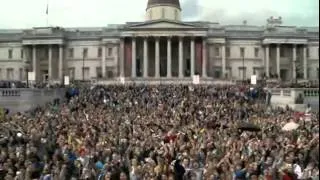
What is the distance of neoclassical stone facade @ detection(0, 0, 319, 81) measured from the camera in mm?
104688

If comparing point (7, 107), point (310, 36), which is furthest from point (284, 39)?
point (7, 107)

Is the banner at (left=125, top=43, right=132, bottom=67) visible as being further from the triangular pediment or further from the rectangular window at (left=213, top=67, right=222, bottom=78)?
the rectangular window at (left=213, top=67, right=222, bottom=78)

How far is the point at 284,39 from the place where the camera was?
10869 cm

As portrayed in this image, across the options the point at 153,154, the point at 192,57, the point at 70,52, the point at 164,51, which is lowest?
the point at 153,154

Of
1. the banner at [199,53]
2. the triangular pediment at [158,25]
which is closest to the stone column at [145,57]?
the triangular pediment at [158,25]

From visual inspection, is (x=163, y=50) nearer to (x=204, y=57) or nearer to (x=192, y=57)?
(x=192, y=57)

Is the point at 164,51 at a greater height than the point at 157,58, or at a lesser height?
greater

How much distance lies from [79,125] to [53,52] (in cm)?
8791

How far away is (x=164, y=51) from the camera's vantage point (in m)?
108

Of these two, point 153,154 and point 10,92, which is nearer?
point 153,154

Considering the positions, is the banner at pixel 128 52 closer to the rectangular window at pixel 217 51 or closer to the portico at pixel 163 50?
the portico at pixel 163 50

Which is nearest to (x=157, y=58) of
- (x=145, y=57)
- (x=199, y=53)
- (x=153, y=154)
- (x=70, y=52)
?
(x=145, y=57)

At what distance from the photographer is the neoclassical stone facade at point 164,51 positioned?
105 m

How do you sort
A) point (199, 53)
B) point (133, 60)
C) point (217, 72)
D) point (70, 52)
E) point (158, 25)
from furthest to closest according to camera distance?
point (70, 52) → point (217, 72) → point (199, 53) → point (133, 60) → point (158, 25)
